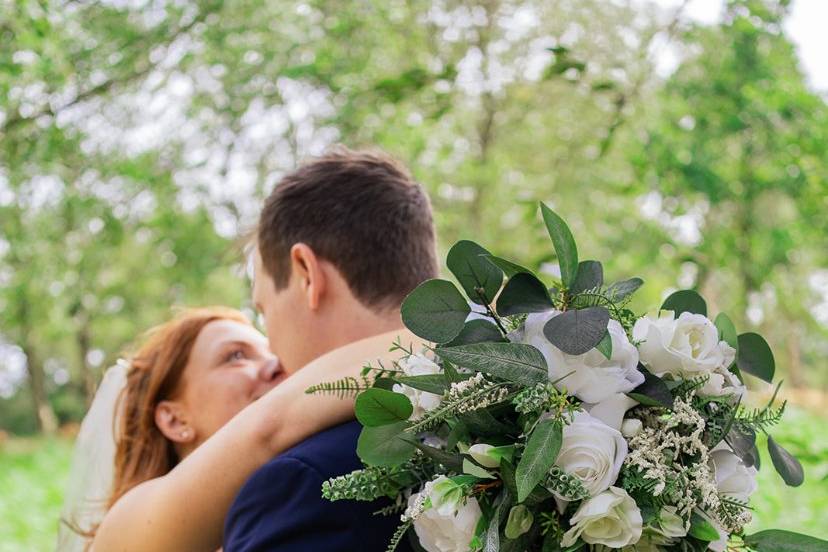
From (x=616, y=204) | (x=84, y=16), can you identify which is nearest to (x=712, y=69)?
(x=84, y=16)

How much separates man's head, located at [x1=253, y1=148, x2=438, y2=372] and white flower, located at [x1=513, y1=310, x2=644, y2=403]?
804mm

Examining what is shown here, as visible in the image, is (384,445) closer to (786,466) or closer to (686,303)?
(686,303)

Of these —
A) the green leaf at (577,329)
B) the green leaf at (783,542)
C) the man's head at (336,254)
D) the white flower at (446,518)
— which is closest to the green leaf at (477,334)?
the green leaf at (577,329)

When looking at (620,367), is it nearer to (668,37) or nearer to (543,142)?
(668,37)

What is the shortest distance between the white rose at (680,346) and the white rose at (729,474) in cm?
14

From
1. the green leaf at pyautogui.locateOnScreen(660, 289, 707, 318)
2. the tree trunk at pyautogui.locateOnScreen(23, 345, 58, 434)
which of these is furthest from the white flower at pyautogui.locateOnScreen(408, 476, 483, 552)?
the tree trunk at pyautogui.locateOnScreen(23, 345, 58, 434)

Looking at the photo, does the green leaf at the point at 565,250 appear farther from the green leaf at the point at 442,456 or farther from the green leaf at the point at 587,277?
the green leaf at the point at 442,456

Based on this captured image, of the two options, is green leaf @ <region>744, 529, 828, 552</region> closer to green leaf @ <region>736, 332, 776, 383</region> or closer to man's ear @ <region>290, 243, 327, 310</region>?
green leaf @ <region>736, 332, 776, 383</region>

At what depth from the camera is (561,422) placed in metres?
1.41

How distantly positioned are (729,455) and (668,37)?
186 cm

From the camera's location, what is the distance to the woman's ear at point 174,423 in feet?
10.5

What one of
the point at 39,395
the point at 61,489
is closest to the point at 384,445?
the point at 61,489

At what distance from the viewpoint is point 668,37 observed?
120 inches

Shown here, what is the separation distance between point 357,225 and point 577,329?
96cm
